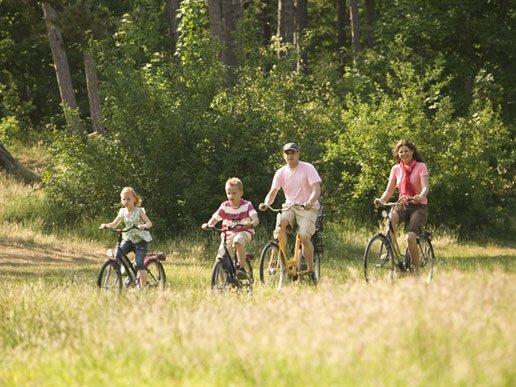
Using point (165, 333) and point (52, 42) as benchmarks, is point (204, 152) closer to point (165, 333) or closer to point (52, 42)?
point (52, 42)

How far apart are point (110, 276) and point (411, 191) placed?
4.34m

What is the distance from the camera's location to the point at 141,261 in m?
14.1

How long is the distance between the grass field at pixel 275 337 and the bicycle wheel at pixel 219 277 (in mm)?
1767

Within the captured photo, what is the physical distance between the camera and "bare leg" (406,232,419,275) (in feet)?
48.4

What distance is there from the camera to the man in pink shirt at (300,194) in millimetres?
14633

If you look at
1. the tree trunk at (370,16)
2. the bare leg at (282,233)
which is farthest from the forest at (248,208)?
the tree trunk at (370,16)

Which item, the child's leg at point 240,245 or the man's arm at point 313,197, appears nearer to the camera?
the child's leg at point 240,245

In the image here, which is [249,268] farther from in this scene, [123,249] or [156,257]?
[123,249]

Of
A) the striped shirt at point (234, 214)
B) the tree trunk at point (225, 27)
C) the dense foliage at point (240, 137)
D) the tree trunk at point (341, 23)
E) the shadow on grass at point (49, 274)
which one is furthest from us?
the tree trunk at point (341, 23)

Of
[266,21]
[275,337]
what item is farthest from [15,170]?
[275,337]

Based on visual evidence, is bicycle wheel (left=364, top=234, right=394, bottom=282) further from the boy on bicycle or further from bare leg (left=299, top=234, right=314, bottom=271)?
the boy on bicycle

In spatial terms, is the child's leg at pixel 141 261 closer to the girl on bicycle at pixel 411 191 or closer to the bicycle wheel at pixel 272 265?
the bicycle wheel at pixel 272 265

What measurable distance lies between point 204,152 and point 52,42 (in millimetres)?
11036

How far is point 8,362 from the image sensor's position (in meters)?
8.67
